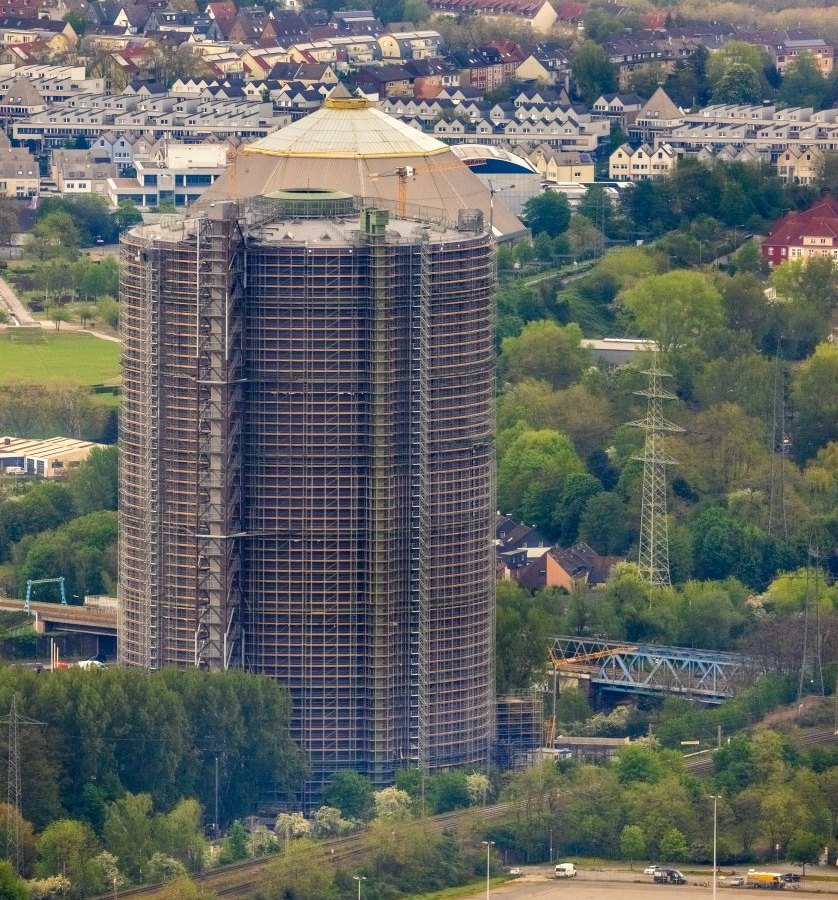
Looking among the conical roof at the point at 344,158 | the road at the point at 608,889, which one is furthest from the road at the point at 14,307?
the road at the point at 608,889

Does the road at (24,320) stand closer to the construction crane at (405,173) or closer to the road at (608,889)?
the construction crane at (405,173)

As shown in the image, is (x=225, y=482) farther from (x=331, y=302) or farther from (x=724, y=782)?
(x=724, y=782)

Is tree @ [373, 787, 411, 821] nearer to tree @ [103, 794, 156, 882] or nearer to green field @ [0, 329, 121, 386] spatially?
tree @ [103, 794, 156, 882]

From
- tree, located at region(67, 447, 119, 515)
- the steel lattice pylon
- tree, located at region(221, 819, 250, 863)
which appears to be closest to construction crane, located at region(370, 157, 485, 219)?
the steel lattice pylon

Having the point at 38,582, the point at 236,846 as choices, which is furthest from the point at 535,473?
the point at 236,846

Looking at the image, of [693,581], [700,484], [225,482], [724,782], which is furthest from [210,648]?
[700,484]

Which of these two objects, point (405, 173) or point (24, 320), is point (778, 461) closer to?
point (405, 173)
